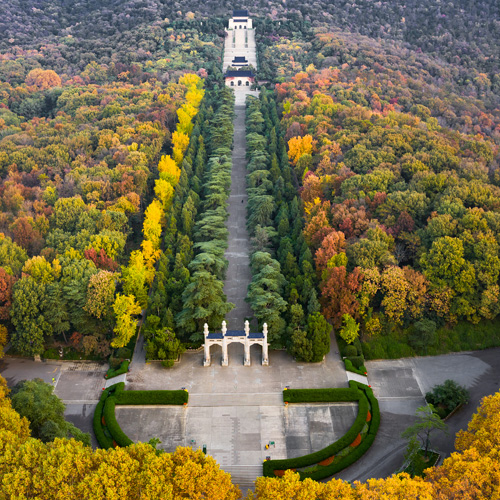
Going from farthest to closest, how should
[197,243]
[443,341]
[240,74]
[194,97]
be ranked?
[240,74] → [194,97] → [197,243] → [443,341]

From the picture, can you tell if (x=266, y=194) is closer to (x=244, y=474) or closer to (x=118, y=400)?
(x=118, y=400)

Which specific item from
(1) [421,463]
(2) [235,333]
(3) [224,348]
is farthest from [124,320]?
(1) [421,463]

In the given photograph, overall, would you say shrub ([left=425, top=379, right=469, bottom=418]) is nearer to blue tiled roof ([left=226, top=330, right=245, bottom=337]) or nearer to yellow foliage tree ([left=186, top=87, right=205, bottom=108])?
blue tiled roof ([left=226, top=330, right=245, bottom=337])

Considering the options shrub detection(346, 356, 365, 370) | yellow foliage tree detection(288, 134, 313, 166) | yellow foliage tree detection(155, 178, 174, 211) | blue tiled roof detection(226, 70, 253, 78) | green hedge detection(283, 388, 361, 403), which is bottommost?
blue tiled roof detection(226, 70, 253, 78)

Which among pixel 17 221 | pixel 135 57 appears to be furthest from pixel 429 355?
pixel 135 57

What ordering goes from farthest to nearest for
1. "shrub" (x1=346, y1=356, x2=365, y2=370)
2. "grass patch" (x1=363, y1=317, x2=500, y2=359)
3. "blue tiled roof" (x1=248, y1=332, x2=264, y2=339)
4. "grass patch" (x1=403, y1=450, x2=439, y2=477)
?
"grass patch" (x1=363, y1=317, x2=500, y2=359) < "shrub" (x1=346, y1=356, x2=365, y2=370) < "blue tiled roof" (x1=248, y1=332, x2=264, y2=339) < "grass patch" (x1=403, y1=450, x2=439, y2=477)

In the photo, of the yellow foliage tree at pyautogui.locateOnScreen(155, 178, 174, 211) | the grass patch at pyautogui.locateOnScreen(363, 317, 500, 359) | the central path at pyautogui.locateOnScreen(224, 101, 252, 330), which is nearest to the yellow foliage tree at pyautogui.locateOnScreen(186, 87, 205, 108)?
the central path at pyautogui.locateOnScreen(224, 101, 252, 330)

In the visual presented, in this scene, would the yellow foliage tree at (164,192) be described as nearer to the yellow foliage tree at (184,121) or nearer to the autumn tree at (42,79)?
the yellow foliage tree at (184,121)

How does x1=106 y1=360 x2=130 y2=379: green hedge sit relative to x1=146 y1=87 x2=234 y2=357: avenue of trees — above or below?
below

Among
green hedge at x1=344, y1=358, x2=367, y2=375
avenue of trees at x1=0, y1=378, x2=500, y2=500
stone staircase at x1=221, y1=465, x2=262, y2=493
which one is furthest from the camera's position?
green hedge at x1=344, y1=358, x2=367, y2=375
